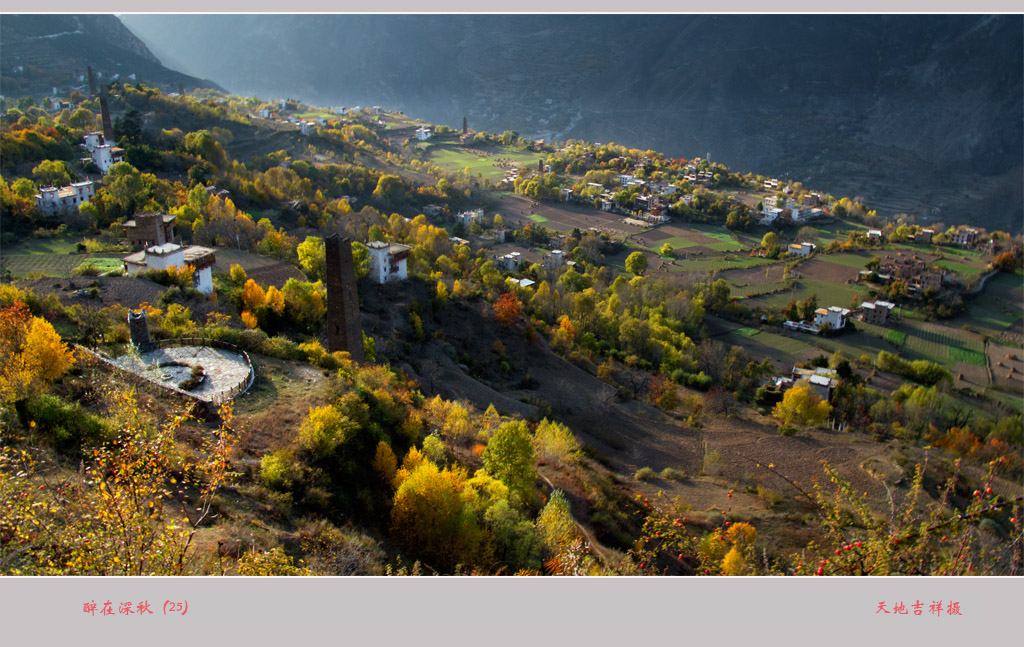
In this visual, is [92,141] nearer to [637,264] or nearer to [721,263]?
[637,264]

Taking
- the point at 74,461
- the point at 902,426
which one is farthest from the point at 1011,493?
the point at 74,461

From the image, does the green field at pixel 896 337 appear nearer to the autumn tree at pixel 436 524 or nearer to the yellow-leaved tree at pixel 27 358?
the autumn tree at pixel 436 524

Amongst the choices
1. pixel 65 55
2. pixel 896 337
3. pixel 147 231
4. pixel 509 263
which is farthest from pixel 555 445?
pixel 65 55

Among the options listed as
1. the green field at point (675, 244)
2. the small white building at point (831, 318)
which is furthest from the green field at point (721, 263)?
the small white building at point (831, 318)

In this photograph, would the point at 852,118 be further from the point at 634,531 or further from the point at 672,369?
the point at 634,531

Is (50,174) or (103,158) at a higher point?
(103,158)

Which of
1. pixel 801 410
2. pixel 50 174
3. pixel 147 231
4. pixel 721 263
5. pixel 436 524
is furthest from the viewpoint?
pixel 721 263
